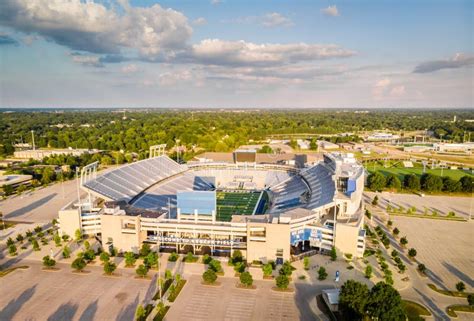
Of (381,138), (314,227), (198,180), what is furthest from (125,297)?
(381,138)

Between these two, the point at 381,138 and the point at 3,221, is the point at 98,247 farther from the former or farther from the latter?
the point at 381,138

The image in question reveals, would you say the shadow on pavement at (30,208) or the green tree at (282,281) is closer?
the green tree at (282,281)

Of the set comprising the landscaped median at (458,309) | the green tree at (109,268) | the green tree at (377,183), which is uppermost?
the green tree at (377,183)

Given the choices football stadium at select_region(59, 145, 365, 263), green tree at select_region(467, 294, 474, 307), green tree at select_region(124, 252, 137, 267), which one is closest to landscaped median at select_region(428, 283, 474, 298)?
green tree at select_region(467, 294, 474, 307)

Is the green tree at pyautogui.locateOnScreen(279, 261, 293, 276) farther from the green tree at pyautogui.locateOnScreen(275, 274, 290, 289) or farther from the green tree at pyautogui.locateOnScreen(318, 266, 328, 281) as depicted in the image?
the green tree at pyautogui.locateOnScreen(318, 266, 328, 281)

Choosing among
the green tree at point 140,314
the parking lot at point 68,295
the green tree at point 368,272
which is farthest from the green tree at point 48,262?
the green tree at point 368,272

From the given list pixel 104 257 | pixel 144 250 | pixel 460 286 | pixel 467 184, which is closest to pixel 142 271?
pixel 144 250

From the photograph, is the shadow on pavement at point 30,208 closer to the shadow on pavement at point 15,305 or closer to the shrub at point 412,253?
the shadow on pavement at point 15,305
